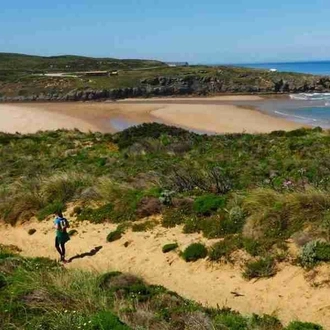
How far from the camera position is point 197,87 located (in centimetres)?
8850

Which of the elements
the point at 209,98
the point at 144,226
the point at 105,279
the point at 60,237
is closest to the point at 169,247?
the point at 144,226

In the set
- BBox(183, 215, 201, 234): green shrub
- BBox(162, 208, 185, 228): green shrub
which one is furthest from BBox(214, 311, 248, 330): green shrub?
BBox(162, 208, 185, 228): green shrub

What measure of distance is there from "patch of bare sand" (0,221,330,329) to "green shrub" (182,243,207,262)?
0.12 metres

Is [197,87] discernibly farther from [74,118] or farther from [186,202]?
[186,202]

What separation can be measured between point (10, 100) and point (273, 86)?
140 feet

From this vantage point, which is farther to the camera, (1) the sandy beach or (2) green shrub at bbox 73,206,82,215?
(1) the sandy beach

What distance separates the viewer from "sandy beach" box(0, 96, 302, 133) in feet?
145

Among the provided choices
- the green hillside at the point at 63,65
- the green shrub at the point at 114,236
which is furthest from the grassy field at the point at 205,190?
the green hillside at the point at 63,65

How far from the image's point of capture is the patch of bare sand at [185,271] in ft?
28.1

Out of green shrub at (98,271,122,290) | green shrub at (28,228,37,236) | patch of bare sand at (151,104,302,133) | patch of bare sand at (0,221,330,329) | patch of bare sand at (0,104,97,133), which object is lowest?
patch of bare sand at (0,104,97,133)

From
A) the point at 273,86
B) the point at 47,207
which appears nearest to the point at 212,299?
the point at 47,207

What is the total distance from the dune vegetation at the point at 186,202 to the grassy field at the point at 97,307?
1.2 inches

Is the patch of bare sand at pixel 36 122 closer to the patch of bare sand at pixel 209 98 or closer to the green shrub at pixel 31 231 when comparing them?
the patch of bare sand at pixel 209 98

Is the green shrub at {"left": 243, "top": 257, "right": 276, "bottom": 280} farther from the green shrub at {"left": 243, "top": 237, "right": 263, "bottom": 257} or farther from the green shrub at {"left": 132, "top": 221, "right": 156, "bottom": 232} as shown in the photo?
the green shrub at {"left": 132, "top": 221, "right": 156, "bottom": 232}
